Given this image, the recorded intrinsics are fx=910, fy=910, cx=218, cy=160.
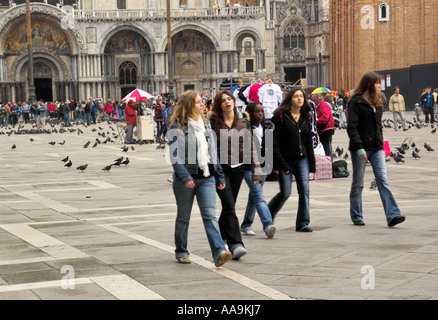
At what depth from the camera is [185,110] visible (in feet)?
30.2

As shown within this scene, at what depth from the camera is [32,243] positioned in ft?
35.0

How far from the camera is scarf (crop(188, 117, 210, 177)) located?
9.15 m

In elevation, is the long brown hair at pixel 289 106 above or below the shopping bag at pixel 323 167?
above

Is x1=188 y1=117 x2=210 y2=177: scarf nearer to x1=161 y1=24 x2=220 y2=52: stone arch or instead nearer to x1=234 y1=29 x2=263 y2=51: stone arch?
x1=161 y1=24 x2=220 y2=52: stone arch

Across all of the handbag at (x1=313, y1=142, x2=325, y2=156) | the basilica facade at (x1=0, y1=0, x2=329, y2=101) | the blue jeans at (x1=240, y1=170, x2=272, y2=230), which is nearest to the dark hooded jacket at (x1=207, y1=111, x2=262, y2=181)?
the blue jeans at (x1=240, y1=170, x2=272, y2=230)

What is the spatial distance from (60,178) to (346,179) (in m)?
6.21

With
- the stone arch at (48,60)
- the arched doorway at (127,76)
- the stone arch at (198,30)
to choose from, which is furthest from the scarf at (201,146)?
the arched doorway at (127,76)

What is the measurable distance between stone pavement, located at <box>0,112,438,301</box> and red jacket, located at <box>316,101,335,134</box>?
3.63ft

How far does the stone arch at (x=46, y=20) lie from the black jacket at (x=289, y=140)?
187ft

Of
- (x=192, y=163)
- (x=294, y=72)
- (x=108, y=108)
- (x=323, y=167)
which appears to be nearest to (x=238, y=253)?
(x=192, y=163)

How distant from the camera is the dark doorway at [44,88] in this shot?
69.5 metres

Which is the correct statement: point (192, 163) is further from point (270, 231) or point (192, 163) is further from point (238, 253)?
point (270, 231)

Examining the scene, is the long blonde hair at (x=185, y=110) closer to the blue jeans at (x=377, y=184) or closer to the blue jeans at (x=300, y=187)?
the blue jeans at (x=300, y=187)
